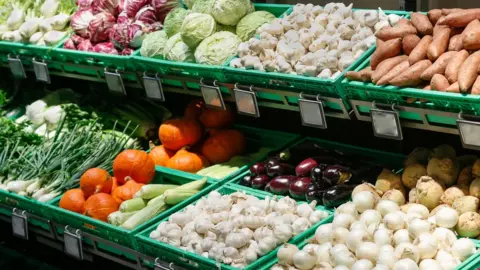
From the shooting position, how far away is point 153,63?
3.72 meters

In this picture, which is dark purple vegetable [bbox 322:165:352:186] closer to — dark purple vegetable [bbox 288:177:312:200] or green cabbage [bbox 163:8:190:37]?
dark purple vegetable [bbox 288:177:312:200]

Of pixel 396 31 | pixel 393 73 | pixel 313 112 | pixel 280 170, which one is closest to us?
pixel 393 73

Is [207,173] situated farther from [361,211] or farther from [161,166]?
[361,211]

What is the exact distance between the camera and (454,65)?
2.62 meters

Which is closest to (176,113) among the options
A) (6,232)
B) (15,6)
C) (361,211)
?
(6,232)

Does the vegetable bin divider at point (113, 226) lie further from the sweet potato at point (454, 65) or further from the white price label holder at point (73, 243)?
Result: the sweet potato at point (454, 65)

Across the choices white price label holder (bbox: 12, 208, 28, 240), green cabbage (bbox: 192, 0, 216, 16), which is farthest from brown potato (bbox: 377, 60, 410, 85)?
white price label holder (bbox: 12, 208, 28, 240)

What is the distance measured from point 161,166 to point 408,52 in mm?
1531

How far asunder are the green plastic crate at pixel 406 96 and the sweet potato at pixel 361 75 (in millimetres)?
20

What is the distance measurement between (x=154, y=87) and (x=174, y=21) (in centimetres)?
41

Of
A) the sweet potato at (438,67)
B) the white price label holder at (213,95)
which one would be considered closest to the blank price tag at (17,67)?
the white price label holder at (213,95)

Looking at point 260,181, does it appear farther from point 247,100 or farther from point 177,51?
point 177,51

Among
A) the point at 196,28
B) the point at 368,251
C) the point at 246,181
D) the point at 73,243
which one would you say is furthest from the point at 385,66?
the point at 73,243

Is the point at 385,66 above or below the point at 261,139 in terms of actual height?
above
